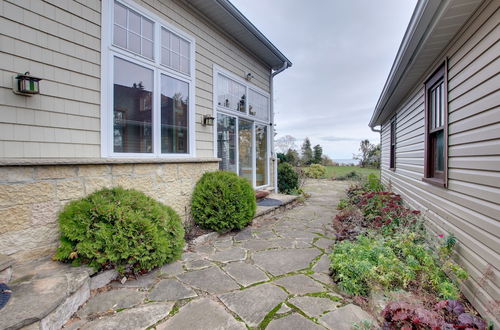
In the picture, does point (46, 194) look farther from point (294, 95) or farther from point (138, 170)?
point (294, 95)

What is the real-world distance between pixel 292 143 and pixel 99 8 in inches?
683

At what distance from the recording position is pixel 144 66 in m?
3.34

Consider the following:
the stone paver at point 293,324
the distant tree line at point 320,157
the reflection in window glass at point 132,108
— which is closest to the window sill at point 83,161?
the reflection in window glass at point 132,108

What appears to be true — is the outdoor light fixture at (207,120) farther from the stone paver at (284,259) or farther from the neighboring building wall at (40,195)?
the stone paver at (284,259)

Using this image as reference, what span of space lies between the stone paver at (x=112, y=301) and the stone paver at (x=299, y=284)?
129 cm

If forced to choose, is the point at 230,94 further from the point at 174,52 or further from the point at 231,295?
the point at 231,295

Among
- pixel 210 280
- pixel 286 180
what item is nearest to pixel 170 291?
pixel 210 280

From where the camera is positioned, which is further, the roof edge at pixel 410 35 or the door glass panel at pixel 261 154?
the door glass panel at pixel 261 154

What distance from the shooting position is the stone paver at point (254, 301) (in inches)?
71.1

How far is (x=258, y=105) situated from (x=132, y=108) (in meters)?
3.64

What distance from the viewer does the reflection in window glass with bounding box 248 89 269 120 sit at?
5879mm

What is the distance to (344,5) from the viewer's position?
6.45 metres

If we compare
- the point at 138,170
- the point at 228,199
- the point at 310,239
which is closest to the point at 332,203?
the point at 310,239

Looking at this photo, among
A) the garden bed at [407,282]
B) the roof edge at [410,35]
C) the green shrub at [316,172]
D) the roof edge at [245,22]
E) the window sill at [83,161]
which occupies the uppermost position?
the roof edge at [245,22]
